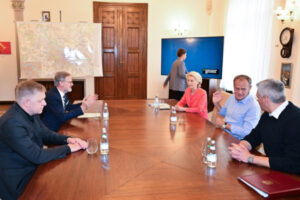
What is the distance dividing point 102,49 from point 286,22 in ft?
15.3

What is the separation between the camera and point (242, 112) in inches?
111

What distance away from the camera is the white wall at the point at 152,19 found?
7027 mm

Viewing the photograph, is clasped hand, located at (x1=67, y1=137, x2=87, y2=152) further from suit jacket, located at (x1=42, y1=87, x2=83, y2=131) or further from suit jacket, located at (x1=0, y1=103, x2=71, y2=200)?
suit jacket, located at (x1=42, y1=87, x2=83, y2=131)

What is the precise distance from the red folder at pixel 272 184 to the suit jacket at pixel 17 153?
1201mm

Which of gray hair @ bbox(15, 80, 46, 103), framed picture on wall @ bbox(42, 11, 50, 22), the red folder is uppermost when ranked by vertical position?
framed picture on wall @ bbox(42, 11, 50, 22)

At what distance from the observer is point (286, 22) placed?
4289 mm

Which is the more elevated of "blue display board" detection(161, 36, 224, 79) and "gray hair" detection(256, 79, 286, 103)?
"blue display board" detection(161, 36, 224, 79)

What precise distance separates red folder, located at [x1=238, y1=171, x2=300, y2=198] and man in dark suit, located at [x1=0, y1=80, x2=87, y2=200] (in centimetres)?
120

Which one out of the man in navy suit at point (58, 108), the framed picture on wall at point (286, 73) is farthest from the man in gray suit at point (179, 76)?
the man in navy suit at point (58, 108)

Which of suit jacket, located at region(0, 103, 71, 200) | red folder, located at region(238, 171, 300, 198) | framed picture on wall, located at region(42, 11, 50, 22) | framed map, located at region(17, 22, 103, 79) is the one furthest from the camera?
framed picture on wall, located at region(42, 11, 50, 22)

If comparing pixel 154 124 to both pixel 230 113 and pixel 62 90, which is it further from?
pixel 62 90

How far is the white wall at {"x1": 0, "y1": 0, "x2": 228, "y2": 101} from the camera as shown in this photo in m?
7.03

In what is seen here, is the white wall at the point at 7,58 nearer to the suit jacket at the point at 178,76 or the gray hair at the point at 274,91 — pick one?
the suit jacket at the point at 178,76

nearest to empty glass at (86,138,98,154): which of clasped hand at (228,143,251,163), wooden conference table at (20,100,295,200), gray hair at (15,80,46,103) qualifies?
wooden conference table at (20,100,295,200)
